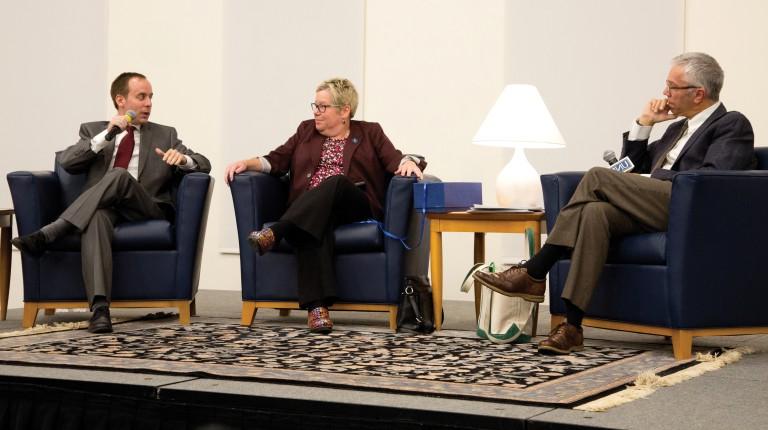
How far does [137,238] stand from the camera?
186 inches

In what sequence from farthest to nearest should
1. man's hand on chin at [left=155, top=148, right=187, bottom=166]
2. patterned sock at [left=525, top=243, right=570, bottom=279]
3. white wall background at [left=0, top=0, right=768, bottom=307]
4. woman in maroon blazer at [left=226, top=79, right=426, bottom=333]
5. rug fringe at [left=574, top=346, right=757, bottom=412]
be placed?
1. white wall background at [left=0, top=0, right=768, bottom=307]
2. man's hand on chin at [left=155, top=148, right=187, bottom=166]
3. woman in maroon blazer at [left=226, top=79, right=426, bottom=333]
4. patterned sock at [left=525, top=243, right=570, bottom=279]
5. rug fringe at [left=574, top=346, right=757, bottom=412]

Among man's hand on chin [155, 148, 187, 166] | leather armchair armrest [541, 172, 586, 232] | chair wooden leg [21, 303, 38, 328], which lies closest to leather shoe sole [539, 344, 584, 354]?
leather armchair armrest [541, 172, 586, 232]

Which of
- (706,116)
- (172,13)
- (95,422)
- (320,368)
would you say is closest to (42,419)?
(95,422)

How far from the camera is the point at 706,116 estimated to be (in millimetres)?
4117

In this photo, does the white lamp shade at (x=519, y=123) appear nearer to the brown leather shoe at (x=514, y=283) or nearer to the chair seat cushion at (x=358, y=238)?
the chair seat cushion at (x=358, y=238)

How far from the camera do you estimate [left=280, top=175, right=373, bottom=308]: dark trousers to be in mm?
4484

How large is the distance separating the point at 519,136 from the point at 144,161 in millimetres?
1721

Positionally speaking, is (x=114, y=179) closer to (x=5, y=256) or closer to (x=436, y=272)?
(x=5, y=256)

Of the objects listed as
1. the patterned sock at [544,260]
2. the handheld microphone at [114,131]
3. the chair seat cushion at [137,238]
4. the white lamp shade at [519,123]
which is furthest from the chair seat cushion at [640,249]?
the handheld microphone at [114,131]

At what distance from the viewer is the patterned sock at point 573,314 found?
380cm

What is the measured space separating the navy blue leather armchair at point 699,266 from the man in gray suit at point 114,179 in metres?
2.06

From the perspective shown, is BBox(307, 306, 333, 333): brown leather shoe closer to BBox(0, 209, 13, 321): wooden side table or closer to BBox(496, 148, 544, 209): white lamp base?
BBox(496, 148, 544, 209): white lamp base

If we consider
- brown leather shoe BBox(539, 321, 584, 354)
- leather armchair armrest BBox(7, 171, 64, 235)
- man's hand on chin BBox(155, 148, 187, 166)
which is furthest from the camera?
man's hand on chin BBox(155, 148, 187, 166)

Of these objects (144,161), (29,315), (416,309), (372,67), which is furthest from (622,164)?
(372,67)
